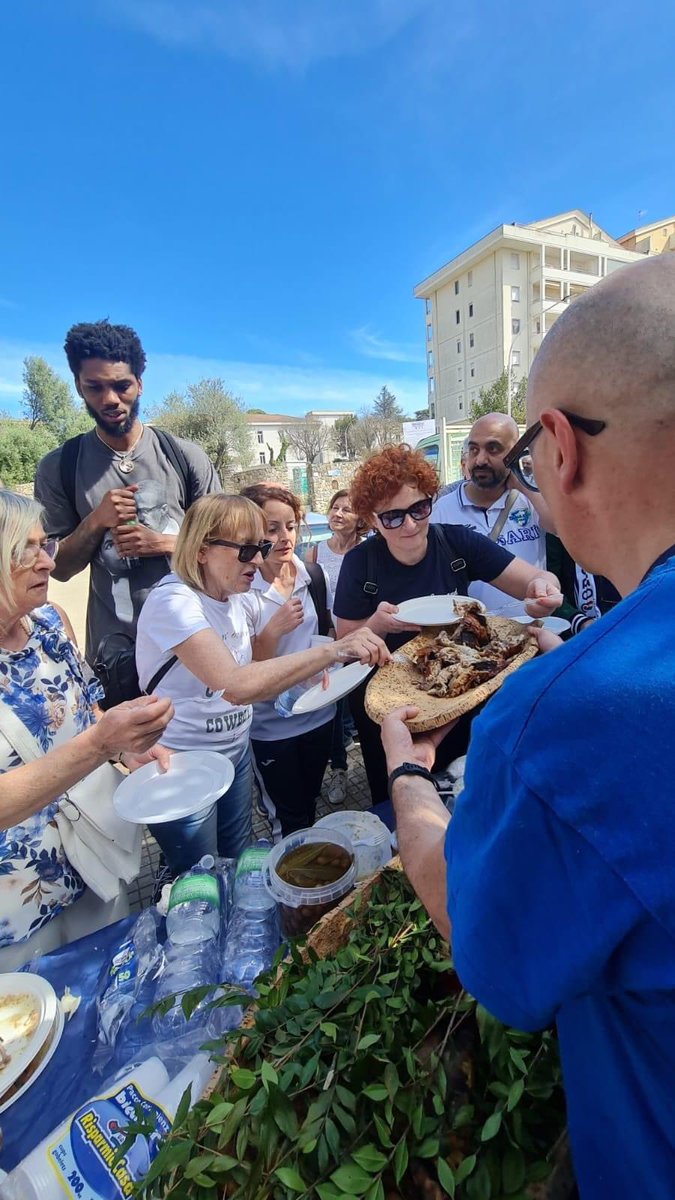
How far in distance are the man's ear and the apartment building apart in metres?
47.1

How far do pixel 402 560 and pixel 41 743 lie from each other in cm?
200

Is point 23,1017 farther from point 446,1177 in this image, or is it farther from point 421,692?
point 421,692

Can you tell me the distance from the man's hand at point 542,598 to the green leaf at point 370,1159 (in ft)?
7.41

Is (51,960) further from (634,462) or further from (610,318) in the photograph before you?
(610,318)

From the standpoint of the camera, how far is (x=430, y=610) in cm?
268

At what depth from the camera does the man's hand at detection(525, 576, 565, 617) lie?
104 inches

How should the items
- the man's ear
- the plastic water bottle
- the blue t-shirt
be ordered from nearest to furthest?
the blue t-shirt
the man's ear
the plastic water bottle

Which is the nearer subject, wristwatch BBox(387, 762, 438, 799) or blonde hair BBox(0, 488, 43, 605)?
wristwatch BBox(387, 762, 438, 799)

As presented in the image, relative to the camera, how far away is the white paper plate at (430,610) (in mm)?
2541

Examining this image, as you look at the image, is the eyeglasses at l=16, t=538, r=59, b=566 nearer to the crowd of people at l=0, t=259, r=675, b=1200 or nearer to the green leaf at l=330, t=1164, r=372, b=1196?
the crowd of people at l=0, t=259, r=675, b=1200

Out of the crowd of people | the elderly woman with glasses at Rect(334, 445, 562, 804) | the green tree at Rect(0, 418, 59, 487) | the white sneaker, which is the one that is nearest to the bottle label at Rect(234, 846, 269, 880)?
the crowd of people

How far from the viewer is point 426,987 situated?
3.58 ft

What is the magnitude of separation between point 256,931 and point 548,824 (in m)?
1.33

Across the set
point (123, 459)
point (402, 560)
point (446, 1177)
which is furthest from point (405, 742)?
point (123, 459)
